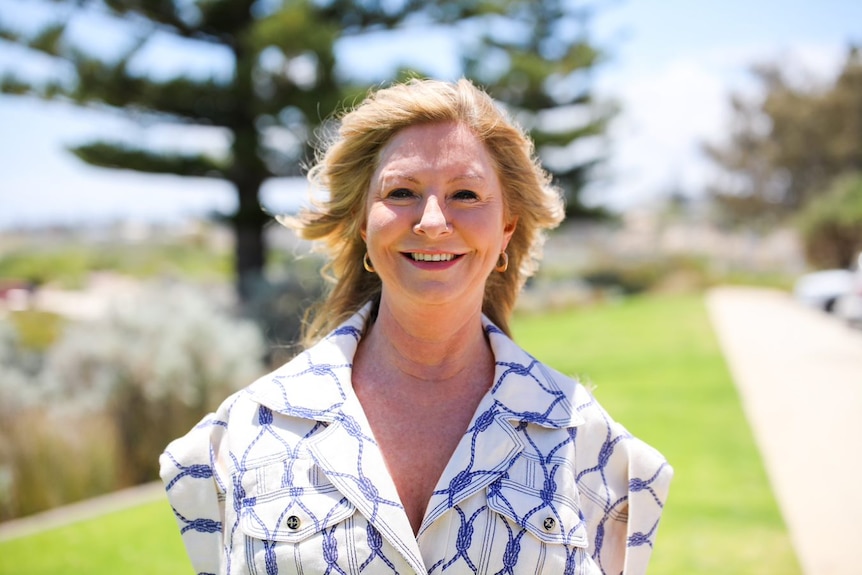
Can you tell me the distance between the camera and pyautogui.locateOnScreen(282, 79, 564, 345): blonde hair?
185 cm

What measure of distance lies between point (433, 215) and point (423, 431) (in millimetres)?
505

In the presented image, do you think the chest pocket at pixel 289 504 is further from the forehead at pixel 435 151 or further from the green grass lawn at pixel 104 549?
the green grass lawn at pixel 104 549

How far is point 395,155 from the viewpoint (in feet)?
5.99

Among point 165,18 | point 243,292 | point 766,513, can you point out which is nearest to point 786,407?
point 766,513

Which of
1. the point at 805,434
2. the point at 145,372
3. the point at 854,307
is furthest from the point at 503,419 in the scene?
the point at 854,307

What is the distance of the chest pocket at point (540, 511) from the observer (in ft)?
5.45

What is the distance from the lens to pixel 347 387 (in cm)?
183

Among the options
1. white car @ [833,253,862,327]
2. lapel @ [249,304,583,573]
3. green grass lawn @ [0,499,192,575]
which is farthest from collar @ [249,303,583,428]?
white car @ [833,253,862,327]

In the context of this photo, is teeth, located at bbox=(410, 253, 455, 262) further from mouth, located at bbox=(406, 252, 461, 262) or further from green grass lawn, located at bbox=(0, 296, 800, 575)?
green grass lawn, located at bbox=(0, 296, 800, 575)

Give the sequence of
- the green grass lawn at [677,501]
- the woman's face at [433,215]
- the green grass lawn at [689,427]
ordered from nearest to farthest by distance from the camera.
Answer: the woman's face at [433,215] → the green grass lawn at [677,501] → the green grass lawn at [689,427]

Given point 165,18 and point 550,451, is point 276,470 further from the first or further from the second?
point 165,18

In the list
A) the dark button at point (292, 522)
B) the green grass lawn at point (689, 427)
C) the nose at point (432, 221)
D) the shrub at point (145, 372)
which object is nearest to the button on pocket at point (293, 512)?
the dark button at point (292, 522)

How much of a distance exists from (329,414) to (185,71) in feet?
32.5

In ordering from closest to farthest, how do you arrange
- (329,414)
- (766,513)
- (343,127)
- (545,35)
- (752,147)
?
(329,414) < (343,127) < (766,513) < (545,35) < (752,147)
